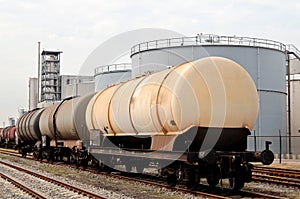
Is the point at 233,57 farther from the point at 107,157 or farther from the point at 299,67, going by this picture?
the point at 107,157

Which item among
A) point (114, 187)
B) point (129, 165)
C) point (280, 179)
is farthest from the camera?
point (129, 165)

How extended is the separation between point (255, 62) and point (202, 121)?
71.0ft

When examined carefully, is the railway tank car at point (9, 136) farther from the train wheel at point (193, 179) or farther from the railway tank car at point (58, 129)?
the train wheel at point (193, 179)

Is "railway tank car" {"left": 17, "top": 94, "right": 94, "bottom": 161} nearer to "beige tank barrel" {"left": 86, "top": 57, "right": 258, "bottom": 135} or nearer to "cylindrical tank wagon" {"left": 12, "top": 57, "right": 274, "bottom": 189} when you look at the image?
"cylindrical tank wagon" {"left": 12, "top": 57, "right": 274, "bottom": 189}

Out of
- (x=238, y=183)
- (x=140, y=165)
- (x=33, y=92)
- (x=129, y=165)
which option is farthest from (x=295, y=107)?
(x=33, y=92)

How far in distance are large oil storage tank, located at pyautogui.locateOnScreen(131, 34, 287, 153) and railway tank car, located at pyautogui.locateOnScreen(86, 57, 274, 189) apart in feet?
60.1

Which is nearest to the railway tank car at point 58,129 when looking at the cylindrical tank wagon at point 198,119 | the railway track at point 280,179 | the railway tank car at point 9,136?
the cylindrical tank wagon at point 198,119

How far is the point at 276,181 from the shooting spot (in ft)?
53.7

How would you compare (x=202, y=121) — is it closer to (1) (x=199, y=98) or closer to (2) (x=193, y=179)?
(1) (x=199, y=98)

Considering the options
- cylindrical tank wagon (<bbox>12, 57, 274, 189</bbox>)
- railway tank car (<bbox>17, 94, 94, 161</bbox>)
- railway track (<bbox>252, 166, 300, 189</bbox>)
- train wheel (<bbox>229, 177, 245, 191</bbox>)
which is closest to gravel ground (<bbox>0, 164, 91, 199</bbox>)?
cylindrical tank wagon (<bbox>12, 57, 274, 189</bbox>)

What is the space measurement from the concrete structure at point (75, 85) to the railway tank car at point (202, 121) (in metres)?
49.3

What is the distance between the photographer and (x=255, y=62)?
1303 inches

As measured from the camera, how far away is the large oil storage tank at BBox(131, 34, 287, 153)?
1277 inches

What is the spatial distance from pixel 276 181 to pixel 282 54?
21.1 metres
